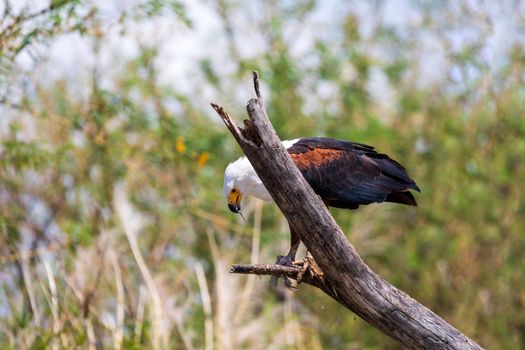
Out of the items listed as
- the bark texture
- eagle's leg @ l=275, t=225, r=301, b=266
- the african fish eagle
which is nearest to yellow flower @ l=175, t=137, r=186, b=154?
the african fish eagle

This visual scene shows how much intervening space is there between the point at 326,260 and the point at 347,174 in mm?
1463

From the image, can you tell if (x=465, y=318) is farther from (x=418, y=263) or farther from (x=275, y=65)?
(x=275, y=65)

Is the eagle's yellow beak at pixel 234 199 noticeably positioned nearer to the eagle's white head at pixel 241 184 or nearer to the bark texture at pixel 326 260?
the eagle's white head at pixel 241 184

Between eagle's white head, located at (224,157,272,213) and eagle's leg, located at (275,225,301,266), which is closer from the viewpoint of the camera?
eagle's leg, located at (275,225,301,266)

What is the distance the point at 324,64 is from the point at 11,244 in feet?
19.8

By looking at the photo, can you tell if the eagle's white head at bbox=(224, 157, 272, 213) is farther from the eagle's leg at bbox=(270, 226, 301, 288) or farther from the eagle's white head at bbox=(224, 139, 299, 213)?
the eagle's leg at bbox=(270, 226, 301, 288)

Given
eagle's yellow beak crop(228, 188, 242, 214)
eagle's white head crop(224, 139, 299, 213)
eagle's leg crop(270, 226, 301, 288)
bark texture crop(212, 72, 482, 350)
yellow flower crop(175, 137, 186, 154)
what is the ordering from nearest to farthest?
bark texture crop(212, 72, 482, 350) < eagle's leg crop(270, 226, 301, 288) < eagle's white head crop(224, 139, 299, 213) < eagle's yellow beak crop(228, 188, 242, 214) < yellow flower crop(175, 137, 186, 154)

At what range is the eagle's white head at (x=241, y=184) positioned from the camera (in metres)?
6.07

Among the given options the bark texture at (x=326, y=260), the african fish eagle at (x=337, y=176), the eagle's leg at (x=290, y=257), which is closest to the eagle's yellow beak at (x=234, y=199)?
the african fish eagle at (x=337, y=176)

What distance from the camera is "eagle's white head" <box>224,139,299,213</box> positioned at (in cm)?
607

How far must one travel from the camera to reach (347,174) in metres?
6.42

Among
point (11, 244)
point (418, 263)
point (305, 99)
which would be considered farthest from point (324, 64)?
point (11, 244)

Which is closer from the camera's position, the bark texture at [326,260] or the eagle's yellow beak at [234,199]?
the bark texture at [326,260]

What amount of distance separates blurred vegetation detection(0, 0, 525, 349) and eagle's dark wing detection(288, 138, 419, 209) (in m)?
2.27
